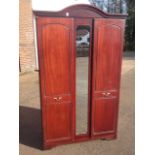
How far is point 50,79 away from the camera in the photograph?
3.54 metres

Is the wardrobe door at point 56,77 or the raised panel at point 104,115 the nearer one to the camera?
the wardrobe door at point 56,77

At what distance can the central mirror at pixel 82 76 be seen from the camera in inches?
142

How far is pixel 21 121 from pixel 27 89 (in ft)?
8.06

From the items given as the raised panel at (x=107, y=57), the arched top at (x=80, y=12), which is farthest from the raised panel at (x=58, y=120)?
the arched top at (x=80, y=12)

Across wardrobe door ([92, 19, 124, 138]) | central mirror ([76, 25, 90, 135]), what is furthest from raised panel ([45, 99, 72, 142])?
wardrobe door ([92, 19, 124, 138])

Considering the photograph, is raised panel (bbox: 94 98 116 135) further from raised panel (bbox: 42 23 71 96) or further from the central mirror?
raised panel (bbox: 42 23 71 96)

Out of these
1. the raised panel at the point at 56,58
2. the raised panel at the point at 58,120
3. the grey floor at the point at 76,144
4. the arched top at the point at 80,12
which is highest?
the arched top at the point at 80,12

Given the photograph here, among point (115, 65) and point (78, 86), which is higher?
point (115, 65)

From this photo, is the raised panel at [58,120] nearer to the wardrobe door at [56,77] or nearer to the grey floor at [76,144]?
the wardrobe door at [56,77]

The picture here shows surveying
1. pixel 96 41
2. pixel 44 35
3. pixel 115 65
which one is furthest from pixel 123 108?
pixel 44 35

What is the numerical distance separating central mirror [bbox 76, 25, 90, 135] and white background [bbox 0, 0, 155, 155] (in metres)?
0.78
